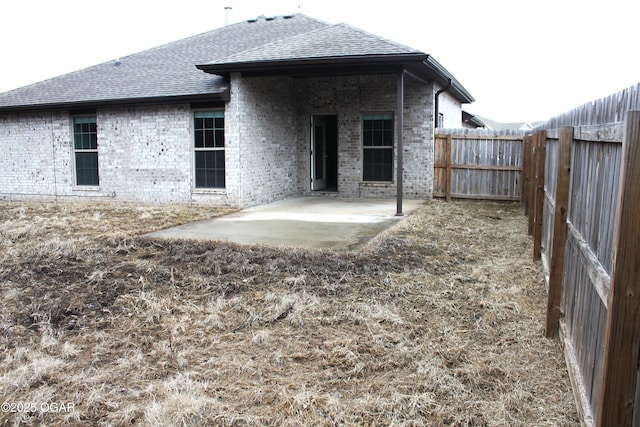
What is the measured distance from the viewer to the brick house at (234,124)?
12.4 meters

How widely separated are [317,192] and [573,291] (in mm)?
12008

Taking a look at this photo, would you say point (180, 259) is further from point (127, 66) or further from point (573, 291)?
point (127, 66)

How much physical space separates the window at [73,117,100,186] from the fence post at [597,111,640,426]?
46.5 ft

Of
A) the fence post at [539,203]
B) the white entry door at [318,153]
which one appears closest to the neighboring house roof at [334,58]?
the white entry door at [318,153]

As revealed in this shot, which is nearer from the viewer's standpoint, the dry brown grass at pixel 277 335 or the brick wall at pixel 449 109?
the dry brown grass at pixel 277 335

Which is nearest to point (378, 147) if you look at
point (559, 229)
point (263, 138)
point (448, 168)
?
point (448, 168)

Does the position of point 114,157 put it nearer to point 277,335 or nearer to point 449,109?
point 449,109

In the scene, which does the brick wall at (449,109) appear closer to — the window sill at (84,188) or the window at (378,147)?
the window at (378,147)

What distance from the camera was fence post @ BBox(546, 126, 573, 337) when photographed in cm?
424

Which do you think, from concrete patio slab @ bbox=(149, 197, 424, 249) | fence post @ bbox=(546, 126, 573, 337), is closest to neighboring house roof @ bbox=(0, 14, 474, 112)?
concrete patio slab @ bbox=(149, 197, 424, 249)

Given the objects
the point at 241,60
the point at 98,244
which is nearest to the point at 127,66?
the point at 241,60

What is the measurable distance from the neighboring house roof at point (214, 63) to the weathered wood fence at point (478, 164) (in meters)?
1.74

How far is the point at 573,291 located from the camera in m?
3.82

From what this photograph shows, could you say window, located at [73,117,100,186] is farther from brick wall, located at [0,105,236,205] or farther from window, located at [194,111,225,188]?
window, located at [194,111,225,188]
